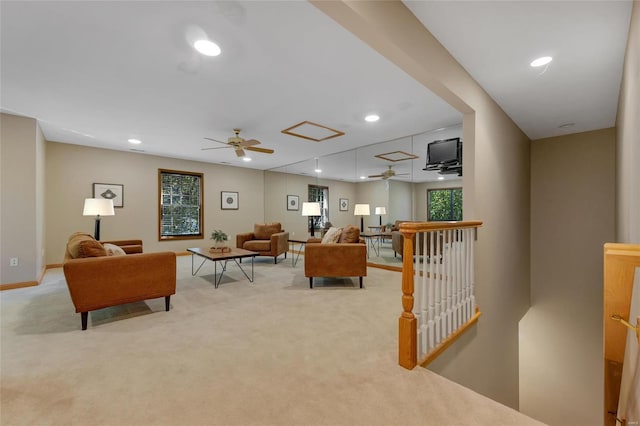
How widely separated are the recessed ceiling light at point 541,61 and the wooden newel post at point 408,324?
2.01 meters

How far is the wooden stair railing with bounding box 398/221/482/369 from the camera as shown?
77.5 inches

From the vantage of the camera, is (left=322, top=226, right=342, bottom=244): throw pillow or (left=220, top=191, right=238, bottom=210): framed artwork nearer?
(left=322, top=226, right=342, bottom=244): throw pillow

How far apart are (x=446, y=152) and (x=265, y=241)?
3.84 meters

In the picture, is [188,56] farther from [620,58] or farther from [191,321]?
[620,58]

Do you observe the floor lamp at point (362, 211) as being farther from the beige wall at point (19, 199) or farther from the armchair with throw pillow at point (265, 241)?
the beige wall at point (19, 199)

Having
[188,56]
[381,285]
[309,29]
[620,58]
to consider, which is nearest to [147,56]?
[188,56]

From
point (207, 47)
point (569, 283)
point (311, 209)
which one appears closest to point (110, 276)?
point (207, 47)

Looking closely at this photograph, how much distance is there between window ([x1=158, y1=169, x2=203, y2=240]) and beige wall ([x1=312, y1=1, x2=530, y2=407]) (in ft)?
21.2

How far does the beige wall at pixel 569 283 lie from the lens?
14.1ft

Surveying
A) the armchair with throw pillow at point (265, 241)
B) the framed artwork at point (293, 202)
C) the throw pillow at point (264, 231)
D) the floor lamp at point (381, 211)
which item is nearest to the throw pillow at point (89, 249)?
the armchair with throw pillow at point (265, 241)

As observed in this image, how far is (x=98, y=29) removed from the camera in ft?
6.93

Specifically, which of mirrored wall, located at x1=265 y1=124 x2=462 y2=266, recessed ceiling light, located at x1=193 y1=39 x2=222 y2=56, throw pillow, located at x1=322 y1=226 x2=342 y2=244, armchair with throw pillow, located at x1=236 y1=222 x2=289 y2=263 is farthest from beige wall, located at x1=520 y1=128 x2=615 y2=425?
recessed ceiling light, located at x1=193 y1=39 x2=222 y2=56

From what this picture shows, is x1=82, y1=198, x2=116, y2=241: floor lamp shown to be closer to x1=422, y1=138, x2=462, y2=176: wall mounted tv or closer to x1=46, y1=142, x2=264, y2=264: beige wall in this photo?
x1=46, y1=142, x2=264, y2=264: beige wall

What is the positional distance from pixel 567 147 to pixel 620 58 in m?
2.74
